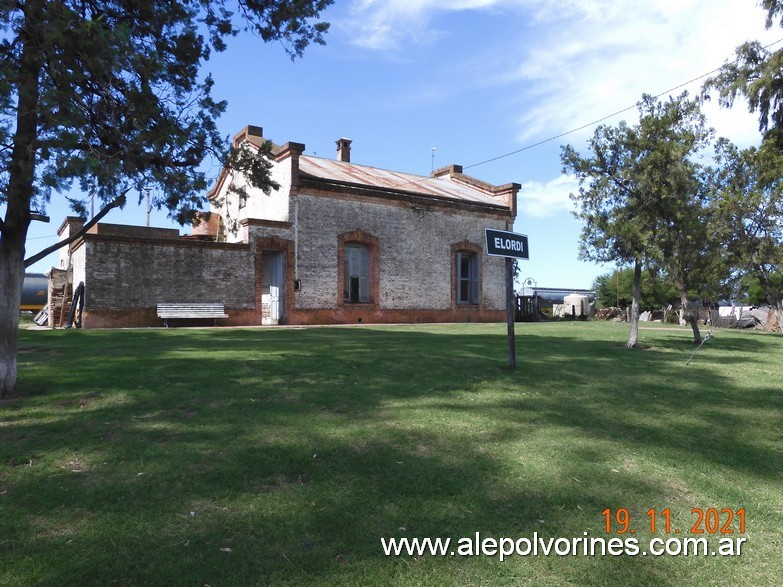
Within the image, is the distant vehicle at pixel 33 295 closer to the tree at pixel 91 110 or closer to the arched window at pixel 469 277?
the arched window at pixel 469 277

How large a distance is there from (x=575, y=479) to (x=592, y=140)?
33.0 ft

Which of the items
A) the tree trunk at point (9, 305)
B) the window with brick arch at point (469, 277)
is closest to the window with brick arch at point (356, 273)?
the window with brick arch at point (469, 277)

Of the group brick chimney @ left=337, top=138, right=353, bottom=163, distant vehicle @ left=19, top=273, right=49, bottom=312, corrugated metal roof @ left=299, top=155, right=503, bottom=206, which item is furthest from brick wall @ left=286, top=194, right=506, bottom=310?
distant vehicle @ left=19, top=273, right=49, bottom=312

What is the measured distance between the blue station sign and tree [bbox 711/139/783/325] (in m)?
12.4

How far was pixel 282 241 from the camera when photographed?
752 inches

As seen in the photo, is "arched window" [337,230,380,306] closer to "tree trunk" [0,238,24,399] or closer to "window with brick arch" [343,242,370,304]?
"window with brick arch" [343,242,370,304]

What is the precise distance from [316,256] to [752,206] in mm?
15301

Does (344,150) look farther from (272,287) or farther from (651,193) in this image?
(651,193)

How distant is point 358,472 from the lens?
367 centimetres
